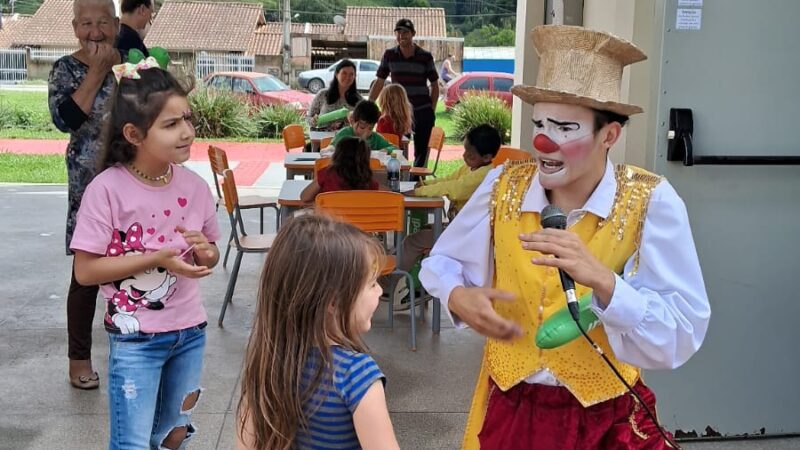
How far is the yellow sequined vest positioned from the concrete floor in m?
1.96

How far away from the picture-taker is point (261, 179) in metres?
12.6

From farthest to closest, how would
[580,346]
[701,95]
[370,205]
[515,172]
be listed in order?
1. [370,205]
2. [701,95]
3. [515,172]
4. [580,346]

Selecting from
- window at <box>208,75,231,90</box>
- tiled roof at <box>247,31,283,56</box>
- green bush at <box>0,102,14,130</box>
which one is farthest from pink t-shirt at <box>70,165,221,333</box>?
tiled roof at <box>247,31,283,56</box>

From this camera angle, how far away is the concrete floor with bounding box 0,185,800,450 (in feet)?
12.7

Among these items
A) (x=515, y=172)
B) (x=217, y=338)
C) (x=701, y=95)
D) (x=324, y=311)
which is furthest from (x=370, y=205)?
(x=324, y=311)

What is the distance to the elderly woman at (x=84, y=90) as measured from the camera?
11.9 ft

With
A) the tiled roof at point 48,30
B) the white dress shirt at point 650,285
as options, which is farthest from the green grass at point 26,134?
the tiled roof at point 48,30

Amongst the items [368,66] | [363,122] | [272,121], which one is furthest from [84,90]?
[368,66]

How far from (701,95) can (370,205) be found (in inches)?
77.6

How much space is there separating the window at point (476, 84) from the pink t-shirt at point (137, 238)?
20.8 metres

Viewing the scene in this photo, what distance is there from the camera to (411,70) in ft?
32.4

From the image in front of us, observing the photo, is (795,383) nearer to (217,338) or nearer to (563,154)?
(563,154)

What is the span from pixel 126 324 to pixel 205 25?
4183 cm

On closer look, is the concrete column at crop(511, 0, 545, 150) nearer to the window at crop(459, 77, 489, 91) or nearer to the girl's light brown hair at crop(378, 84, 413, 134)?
the girl's light brown hair at crop(378, 84, 413, 134)
